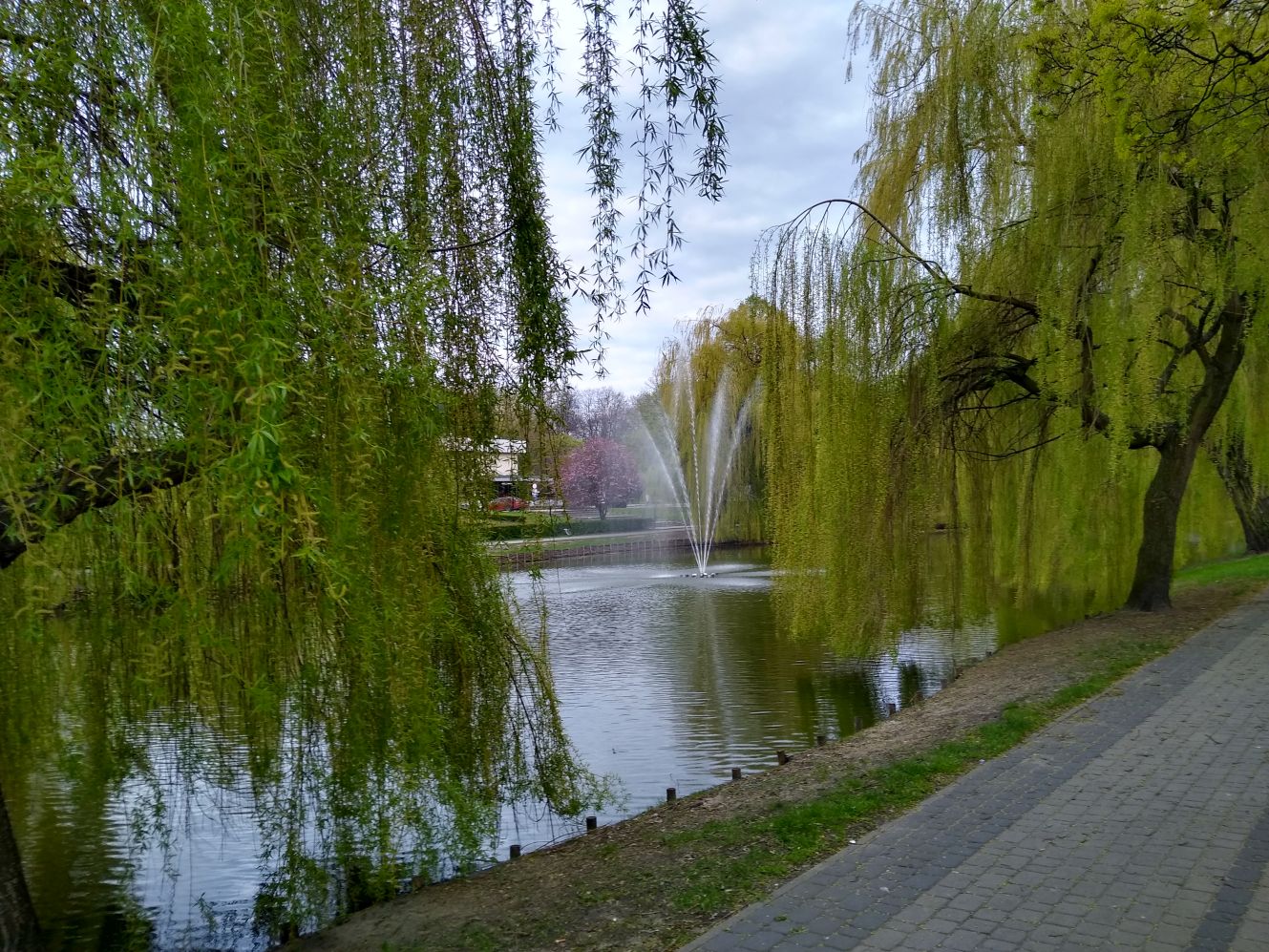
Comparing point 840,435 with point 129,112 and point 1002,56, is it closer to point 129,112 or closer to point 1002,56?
point 1002,56

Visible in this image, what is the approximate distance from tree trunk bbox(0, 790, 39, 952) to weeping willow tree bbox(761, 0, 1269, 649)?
7076 mm

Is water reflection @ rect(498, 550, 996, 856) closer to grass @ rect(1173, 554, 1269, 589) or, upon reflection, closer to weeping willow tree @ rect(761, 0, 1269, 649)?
weeping willow tree @ rect(761, 0, 1269, 649)

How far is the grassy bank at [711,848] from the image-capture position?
456 cm

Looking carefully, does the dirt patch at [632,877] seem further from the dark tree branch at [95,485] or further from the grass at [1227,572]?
the grass at [1227,572]

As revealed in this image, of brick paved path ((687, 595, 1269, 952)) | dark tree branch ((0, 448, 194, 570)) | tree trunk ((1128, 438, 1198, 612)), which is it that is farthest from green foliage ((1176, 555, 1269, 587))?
dark tree branch ((0, 448, 194, 570))

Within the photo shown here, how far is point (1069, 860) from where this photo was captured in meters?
4.57

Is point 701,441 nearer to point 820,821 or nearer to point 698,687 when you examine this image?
point 698,687

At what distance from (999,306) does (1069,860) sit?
7168mm

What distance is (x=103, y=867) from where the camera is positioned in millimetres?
6762

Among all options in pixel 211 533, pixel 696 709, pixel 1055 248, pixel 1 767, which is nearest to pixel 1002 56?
pixel 1055 248

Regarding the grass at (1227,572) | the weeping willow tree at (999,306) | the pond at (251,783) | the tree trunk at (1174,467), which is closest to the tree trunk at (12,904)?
the pond at (251,783)

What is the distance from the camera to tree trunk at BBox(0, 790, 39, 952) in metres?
4.30

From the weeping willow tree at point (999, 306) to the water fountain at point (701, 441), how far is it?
15.4 metres

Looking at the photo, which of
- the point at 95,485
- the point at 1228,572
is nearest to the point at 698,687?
the point at 1228,572
